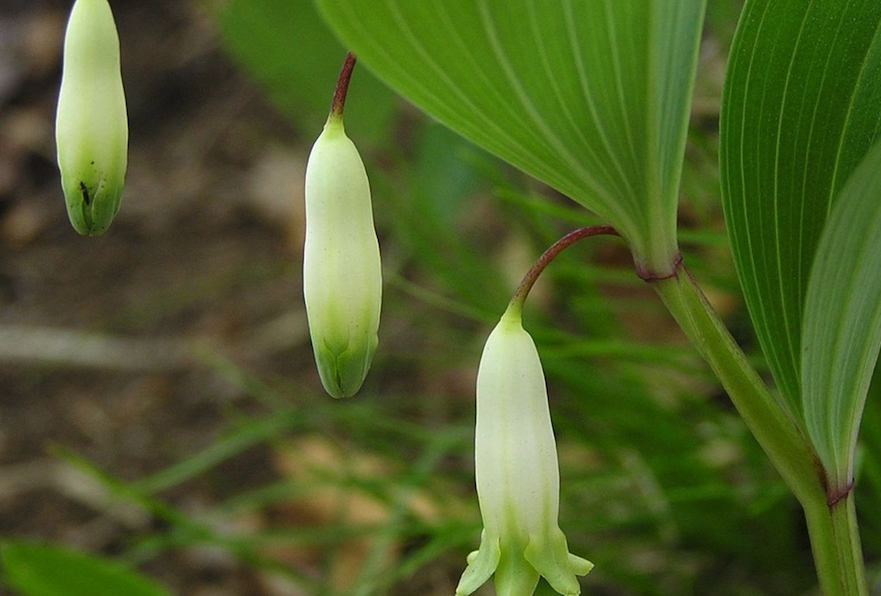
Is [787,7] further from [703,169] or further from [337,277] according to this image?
[703,169]

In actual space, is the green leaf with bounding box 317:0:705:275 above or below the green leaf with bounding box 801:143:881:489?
above

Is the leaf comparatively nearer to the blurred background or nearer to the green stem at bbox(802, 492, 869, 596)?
the blurred background

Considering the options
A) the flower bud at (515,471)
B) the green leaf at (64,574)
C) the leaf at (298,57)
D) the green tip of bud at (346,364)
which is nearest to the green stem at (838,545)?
the flower bud at (515,471)

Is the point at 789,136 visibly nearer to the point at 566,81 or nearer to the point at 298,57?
the point at 566,81

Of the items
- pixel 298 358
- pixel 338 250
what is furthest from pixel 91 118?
pixel 298 358

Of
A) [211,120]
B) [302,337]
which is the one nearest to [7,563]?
[302,337]

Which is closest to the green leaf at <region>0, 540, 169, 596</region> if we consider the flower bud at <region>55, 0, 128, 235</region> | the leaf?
the flower bud at <region>55, 0, 128, 235</region>

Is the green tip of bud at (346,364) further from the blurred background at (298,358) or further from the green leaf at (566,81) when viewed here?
the blurred background at (298,358)
